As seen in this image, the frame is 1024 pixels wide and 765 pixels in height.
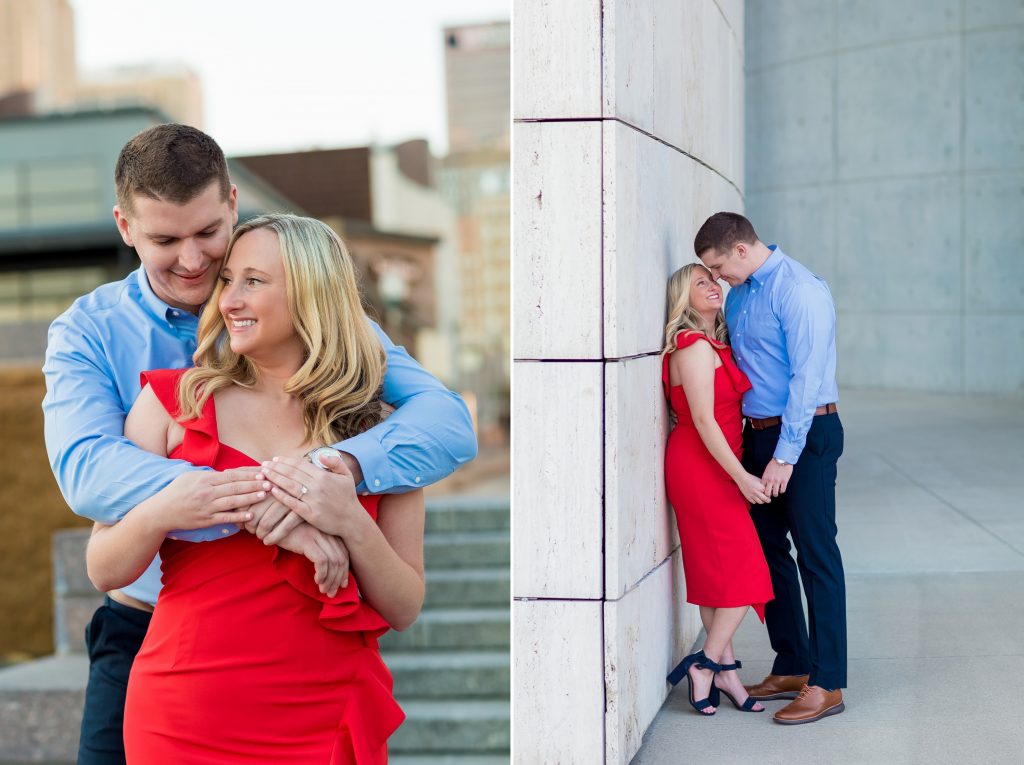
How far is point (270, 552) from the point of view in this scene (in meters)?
1.92

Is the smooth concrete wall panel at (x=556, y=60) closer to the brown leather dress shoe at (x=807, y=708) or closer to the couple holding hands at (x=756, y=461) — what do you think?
the couple holding hands at (x=756, y=461)

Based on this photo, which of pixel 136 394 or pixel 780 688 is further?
pixel 780 688

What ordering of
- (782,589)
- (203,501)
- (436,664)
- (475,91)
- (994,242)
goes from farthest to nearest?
(475,91)
(994,242)
(436,664)
(782,589)
(203,501)

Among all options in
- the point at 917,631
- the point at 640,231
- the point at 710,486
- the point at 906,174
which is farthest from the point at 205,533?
the point at 906,174

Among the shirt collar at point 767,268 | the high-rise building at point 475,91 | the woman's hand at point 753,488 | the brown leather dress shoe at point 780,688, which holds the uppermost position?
the high-rise building at point 475,91

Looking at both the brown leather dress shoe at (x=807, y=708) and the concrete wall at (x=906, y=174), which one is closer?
the brown leather dress shoe at (x=807, y=708)

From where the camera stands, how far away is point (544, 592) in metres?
3.34

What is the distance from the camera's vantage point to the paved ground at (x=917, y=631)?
3582 mm

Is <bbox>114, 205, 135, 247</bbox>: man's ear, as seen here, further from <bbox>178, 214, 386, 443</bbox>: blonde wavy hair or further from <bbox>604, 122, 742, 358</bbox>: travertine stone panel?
<bbox>604, 122, 742, 358</bbox>: travertine stone panel

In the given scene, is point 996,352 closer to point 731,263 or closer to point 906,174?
point 906,174

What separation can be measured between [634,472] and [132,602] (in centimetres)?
159

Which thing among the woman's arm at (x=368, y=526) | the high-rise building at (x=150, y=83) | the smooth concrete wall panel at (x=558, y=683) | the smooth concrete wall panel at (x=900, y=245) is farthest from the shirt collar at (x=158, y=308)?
the high-rise building at (x=150, y=83)

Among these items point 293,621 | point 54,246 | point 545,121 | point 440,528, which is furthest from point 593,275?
point 54,246

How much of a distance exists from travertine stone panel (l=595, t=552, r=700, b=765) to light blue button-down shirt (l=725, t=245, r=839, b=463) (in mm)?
674
